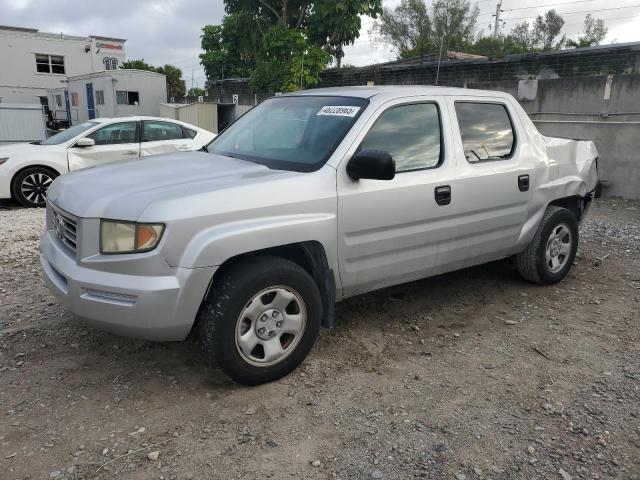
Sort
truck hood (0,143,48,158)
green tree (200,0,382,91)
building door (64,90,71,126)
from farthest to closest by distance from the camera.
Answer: building door (64,90,71,126) → green tree (200,0,382,91) → truck hood (0,143,48,158)

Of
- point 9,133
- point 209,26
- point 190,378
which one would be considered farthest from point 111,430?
point 209,26

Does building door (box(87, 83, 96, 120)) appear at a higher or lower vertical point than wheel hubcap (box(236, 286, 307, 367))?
higher

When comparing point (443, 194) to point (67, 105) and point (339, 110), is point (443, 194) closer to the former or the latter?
point (339, 110)

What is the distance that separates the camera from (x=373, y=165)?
3055 mm

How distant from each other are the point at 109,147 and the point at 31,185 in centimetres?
133

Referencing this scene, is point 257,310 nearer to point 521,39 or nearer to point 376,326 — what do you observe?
point 376,326

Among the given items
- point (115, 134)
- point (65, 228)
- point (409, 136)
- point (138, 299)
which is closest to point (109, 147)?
point (115, 134)

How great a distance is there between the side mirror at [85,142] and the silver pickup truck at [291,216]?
5026 millimetres

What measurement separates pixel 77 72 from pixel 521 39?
121 feet

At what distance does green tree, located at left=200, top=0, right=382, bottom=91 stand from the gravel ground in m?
14.6

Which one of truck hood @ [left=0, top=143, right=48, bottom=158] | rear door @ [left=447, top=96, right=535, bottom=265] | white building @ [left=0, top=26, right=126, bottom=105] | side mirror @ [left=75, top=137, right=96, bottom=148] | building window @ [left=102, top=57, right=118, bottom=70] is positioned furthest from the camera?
building window @ [left=102, top=57, right=118, bottom=70]

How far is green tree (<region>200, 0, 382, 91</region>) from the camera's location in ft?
59.2

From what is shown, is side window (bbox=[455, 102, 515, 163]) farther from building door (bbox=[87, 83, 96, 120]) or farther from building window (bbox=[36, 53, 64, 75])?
building window (bbox=[36, 53, 64, 75])

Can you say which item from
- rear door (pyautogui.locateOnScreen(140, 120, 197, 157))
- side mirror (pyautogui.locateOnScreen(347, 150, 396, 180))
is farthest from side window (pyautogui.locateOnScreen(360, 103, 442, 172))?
rear door (pyautogui.locateOnScreen(140, 120, 197, 157))
